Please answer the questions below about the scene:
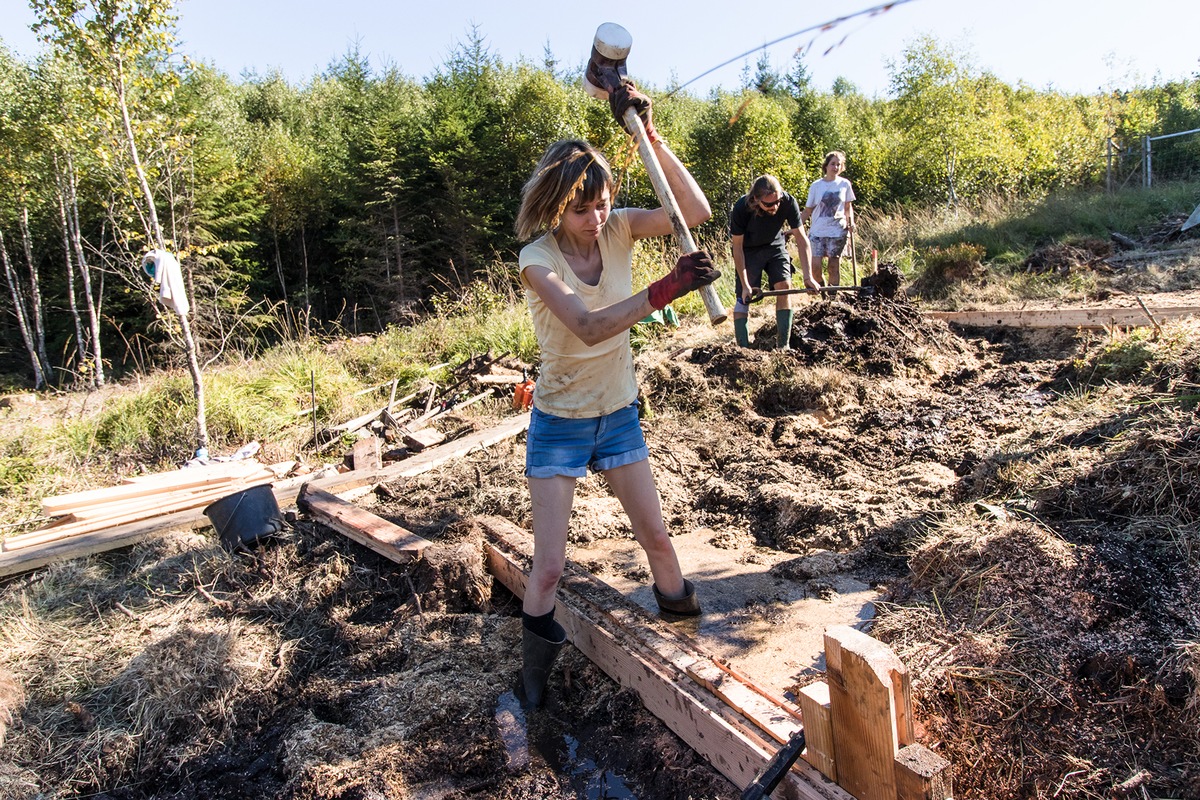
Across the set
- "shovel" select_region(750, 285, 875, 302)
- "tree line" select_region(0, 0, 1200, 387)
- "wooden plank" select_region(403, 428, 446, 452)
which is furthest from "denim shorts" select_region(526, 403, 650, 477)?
"tree line" select_region(0, 0, 1200, 387)

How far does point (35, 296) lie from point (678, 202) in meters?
22.2

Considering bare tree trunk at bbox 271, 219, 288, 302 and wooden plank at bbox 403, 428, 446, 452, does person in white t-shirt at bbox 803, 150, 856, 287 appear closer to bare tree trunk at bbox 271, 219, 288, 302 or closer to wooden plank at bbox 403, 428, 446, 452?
wooden plank at bbox 403, 428, 446, 452

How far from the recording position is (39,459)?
6559mm

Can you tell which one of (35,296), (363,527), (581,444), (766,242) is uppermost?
(35,296)

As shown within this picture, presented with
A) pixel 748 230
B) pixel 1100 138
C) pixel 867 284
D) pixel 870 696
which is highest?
pixel 1100 138

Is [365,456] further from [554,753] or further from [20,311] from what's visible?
[20,311]

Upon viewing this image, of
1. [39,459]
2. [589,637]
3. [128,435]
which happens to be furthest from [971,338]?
[39,459]

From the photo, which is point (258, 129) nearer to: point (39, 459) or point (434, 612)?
Result: point (39, 459)

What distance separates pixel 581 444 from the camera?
8.79ft

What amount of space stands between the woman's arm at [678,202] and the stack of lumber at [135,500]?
374 centimetres

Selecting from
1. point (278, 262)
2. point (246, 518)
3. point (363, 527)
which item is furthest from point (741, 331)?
point (278, 262)

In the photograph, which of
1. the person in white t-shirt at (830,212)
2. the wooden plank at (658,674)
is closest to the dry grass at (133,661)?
the wooden plank at (658,674)

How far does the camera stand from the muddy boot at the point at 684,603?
3.14 metres

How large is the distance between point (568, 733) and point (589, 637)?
0.38 meters
